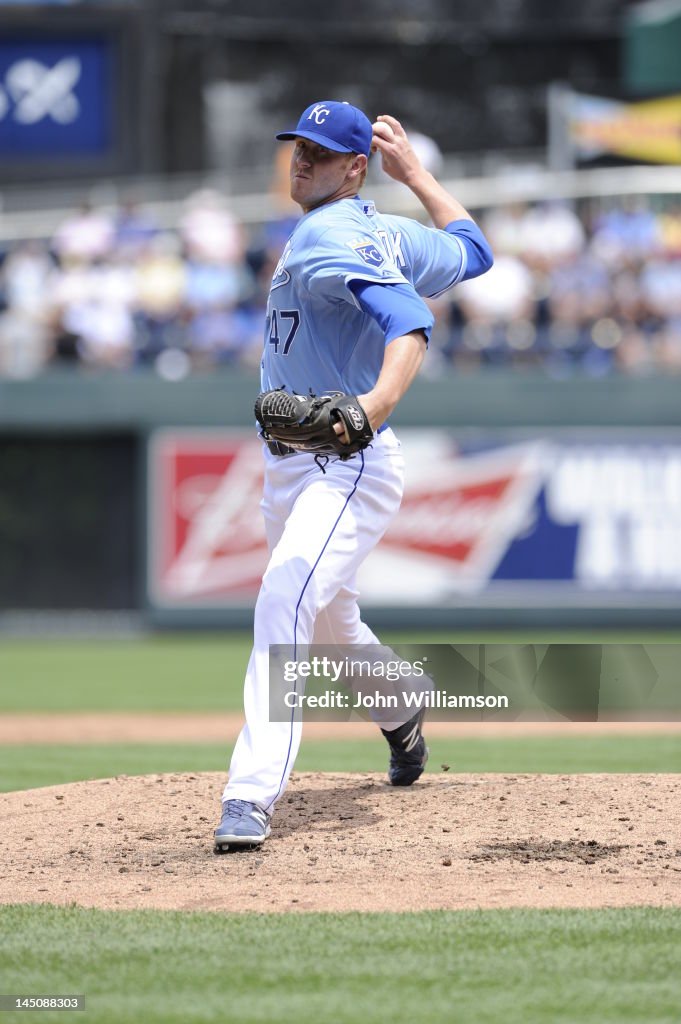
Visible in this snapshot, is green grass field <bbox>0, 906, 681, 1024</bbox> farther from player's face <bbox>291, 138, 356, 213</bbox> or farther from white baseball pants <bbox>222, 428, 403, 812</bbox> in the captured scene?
player's face <bbox>291, 138, 356, 213</bbox>

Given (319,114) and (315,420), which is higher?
(319,114)

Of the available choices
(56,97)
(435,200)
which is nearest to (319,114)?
(435,200)

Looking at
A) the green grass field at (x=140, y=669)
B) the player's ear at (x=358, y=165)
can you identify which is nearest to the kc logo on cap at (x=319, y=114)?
the player's ear at (x=358, y=165)

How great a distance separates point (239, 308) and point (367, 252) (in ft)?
33.1

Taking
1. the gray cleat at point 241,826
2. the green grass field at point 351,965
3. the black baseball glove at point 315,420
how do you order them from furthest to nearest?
the gray cleat at point 241,826
the black baseball glove at point 315,420
the green grass field at point 351,965

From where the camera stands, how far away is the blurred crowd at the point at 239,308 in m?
14.0

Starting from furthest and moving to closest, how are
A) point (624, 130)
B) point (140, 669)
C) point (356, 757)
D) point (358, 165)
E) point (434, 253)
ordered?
point (624, 130) → point (140, 669) → point (356, 757) → point (434, 253) → point (358, 165)

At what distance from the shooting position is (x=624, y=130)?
17.9 m

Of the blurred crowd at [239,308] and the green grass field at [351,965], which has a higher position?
the blurred crowd at [239,308]

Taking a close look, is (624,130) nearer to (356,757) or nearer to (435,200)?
(356,757)

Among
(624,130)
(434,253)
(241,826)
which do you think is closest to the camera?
(241,826)

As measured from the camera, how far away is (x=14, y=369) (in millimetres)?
13961

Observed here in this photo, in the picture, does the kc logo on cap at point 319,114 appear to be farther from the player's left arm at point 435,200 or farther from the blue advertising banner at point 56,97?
the blue advertising banner at point 56,97

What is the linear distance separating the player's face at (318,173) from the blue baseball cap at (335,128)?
47 mm
